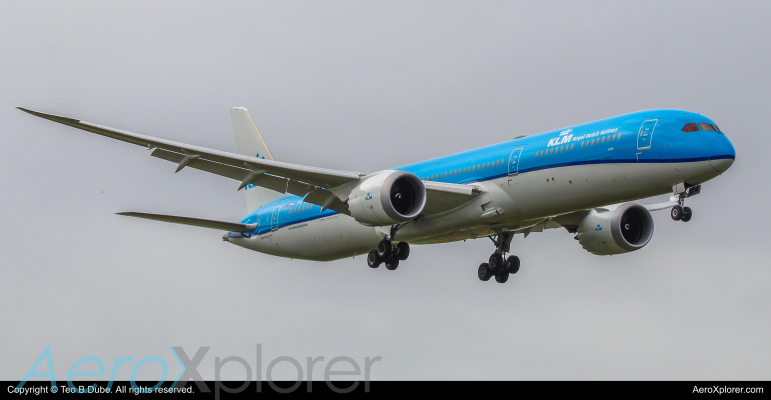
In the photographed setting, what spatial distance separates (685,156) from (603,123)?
326 centimetres

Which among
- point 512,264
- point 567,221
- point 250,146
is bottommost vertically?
point 512,264

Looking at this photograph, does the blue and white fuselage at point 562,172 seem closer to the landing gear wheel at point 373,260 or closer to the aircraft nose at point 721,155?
the aircraft nose at point 721,155

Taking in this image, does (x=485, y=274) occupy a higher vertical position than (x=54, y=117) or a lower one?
lower

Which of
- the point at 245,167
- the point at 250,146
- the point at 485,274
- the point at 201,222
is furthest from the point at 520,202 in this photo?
the point at 250,146

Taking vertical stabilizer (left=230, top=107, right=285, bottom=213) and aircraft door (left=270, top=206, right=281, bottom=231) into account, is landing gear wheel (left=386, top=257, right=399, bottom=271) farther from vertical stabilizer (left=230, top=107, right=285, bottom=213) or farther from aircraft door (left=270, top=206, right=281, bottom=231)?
vertical stabilizer (left=230, top=107, right=285, bottom=213)

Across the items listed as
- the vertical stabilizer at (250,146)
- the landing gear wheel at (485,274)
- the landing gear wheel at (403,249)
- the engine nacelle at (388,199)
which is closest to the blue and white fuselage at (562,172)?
the landing gear wheel at (403,249)

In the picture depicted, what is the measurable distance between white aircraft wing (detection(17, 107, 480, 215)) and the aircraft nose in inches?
327

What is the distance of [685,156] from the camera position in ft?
103

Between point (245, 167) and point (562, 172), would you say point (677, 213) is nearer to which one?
point (562, 172)

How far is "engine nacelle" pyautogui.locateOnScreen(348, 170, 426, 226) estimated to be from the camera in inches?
1339

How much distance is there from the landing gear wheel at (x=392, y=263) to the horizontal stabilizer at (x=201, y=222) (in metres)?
8.76

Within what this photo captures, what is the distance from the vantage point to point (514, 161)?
34.9 meters

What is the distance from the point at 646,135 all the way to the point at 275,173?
1291 centimetres
